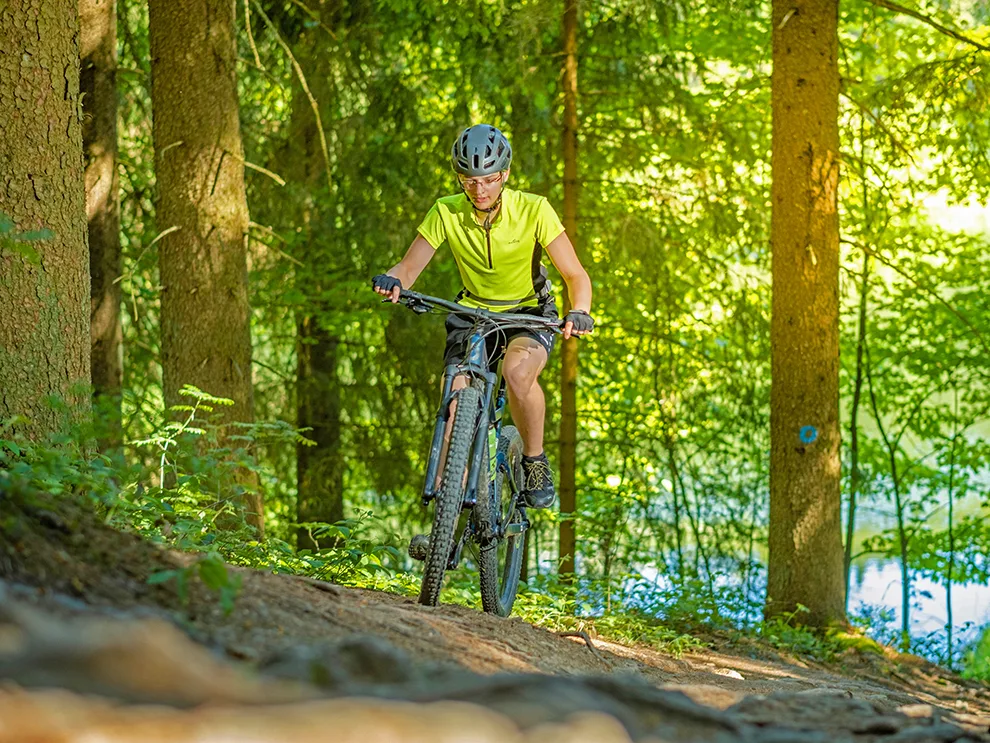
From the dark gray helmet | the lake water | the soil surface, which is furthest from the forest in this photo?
the lake water

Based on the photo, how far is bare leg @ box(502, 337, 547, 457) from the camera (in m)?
5.96

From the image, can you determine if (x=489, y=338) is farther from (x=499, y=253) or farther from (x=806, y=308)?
(x=806, y=308)

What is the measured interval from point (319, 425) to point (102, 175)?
18.4 ft

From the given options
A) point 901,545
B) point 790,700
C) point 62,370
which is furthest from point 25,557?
point 901,545

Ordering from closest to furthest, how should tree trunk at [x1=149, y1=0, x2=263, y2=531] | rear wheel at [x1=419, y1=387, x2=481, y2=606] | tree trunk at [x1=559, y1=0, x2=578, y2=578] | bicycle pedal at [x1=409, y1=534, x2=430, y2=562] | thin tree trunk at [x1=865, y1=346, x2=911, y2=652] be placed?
rear wheel at [x1=419, y1=387, x2=481, y2=606] → bicycle pedal at [x1=409, y1=534, x2=430, y2=562] → tree trunk at [x1=149, y1=0, x2=263, y2=531] → tree trunk at [x1=559, y1=0, x2=578, y2=578] → thin tree trunk at [x1=865, y1=346, x2=911, y2=652]

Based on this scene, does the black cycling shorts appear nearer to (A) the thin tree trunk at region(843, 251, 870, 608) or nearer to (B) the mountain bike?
(B) the mountain bike

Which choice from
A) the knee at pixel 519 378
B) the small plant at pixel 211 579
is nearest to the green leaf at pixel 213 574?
the small plant at pixel 211 579

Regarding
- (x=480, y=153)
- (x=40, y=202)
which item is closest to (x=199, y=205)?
(x=40, y=202)

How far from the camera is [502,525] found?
253 inches

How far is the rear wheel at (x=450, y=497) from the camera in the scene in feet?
17.6

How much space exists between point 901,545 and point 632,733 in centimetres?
1541

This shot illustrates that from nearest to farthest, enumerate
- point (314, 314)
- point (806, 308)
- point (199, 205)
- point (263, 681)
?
point (263, 681)
point (199, 205)
point (806, 308)
point (314, 314)

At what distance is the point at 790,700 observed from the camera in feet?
11.7

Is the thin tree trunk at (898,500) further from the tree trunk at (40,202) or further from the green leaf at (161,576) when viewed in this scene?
the green leaf at (161,576)
